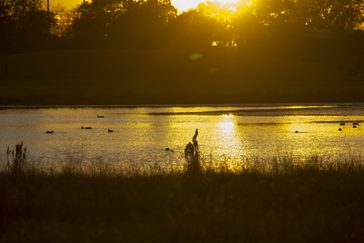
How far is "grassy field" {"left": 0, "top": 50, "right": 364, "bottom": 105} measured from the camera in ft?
145

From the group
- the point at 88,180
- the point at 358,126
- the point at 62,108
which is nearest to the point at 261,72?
the point at 62,108

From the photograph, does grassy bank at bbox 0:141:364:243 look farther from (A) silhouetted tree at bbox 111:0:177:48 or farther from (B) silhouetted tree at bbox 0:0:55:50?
(B) silhouetted tree at bbox 0:0:55:50

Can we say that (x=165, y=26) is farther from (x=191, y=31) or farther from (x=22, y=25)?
(x=22, y=25)

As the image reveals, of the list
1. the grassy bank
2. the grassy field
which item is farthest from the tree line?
the grassy bank

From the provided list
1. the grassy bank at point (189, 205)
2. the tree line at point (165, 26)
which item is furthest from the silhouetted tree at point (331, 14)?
the grassy bank at point (189, 205)

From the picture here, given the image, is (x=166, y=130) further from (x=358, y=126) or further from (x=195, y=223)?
(x=195, y=223)

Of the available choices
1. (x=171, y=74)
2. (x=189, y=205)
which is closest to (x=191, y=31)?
(x=171, y=74)

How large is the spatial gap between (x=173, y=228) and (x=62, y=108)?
973 inches

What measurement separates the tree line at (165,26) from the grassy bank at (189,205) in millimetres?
65535

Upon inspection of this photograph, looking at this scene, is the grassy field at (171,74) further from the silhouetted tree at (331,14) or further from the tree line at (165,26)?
the silhouetted tree at (331,14)

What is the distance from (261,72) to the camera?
60.2m

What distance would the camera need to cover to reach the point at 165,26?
252ft

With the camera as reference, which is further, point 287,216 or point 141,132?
point 141,132

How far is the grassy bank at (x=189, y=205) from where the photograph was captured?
568cm
